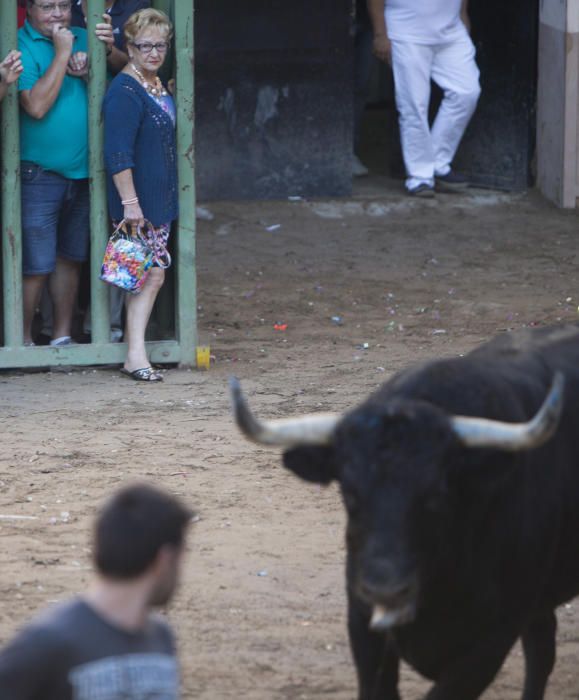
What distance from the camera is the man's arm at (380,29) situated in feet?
42.4

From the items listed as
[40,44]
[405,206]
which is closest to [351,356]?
[40,44]

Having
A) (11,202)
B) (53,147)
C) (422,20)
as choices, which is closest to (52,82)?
(53,147)

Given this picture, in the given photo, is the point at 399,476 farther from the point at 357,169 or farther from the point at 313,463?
the point at 357,169

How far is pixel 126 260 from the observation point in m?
9.01

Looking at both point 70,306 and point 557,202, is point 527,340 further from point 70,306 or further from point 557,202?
point 557,202

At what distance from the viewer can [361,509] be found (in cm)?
416

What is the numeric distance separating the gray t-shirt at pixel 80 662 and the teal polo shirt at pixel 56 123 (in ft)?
19.9

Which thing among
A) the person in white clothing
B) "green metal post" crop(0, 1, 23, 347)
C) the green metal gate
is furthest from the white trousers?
"green metal post" crop(0, 1, 23, 347)

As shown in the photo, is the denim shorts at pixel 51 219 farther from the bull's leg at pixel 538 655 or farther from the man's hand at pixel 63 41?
the bull's leg at pixel 538 655

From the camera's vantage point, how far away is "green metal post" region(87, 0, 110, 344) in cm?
895

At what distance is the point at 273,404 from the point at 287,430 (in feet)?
13.9

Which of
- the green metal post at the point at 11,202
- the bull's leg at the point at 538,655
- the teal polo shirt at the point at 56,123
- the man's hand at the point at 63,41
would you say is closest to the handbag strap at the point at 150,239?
the teal polo shirt at the point at 56,123

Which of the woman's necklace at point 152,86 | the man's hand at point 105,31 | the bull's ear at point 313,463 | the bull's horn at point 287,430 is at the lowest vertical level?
the bull's ear at point 313,463

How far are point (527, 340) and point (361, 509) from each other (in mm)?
1490
